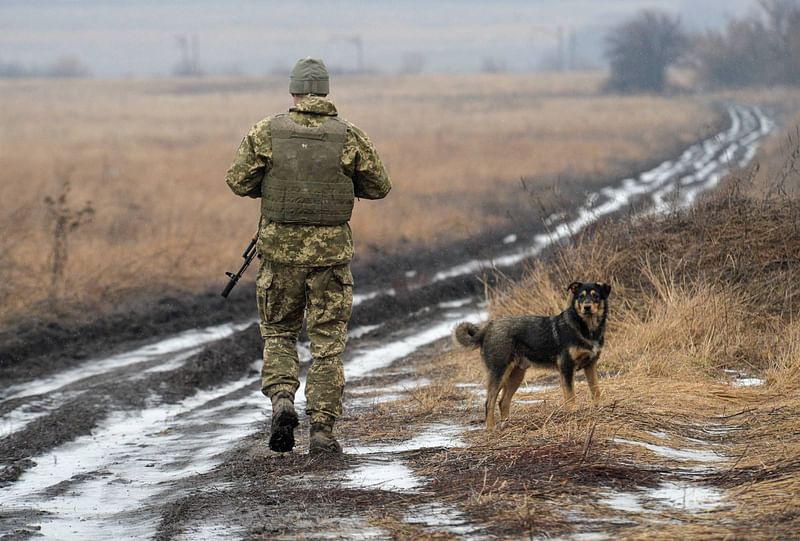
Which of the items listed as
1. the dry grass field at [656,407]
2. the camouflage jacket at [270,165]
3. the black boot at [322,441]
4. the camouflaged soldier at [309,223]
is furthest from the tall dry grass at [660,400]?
the camouflage jacket at [270,165]

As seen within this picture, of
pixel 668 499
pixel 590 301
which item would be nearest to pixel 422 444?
pixel 590 301

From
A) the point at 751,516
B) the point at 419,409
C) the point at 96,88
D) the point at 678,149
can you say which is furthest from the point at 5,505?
the point at 96,88

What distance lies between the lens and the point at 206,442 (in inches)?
322

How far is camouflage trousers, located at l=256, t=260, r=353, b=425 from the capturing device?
6934 mm

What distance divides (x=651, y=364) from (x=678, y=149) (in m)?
30.9

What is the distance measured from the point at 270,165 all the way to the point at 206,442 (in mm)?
2242

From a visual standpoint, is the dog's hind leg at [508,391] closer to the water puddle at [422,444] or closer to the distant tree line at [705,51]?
the water puddle at [422,444]

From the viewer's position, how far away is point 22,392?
1059 cm

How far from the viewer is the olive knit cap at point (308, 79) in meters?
6.95

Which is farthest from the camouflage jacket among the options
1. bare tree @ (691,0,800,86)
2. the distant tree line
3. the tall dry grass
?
the distant tree line

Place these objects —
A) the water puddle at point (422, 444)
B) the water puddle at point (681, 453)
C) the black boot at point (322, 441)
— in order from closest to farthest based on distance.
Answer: the water puddle at point (681, 453) → the black boot at point (322, 441) → the water puddle at point (422, 444)

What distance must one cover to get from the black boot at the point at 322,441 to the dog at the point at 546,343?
1.05 meters

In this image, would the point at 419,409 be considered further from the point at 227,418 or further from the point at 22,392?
the point at 22,392

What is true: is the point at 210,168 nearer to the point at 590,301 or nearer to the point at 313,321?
the point at 590,301
